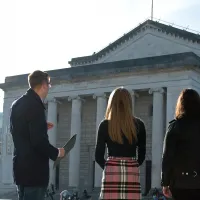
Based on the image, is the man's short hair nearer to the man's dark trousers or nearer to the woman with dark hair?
the man's dark trousers

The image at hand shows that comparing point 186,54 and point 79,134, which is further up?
point 186,54

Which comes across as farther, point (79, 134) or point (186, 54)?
point (79, 134)

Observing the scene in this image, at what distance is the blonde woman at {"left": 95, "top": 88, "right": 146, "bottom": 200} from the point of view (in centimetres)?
688

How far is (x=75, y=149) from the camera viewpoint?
41.3m

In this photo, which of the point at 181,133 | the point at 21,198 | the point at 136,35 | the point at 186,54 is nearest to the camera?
the point at 21,198

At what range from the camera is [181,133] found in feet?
23.5

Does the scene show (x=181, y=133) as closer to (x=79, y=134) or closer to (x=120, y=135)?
(x=120, y=135)

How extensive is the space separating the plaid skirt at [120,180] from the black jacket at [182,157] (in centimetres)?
46

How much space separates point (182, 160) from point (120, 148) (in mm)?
890

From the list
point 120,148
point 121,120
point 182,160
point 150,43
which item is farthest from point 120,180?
point 150,43

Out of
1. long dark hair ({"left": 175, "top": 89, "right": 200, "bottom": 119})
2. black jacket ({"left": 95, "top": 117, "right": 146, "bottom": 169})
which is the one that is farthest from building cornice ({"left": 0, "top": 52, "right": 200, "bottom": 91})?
black jacket ({"left": 95, "top": 117, "right": 146, "bottom": 169})

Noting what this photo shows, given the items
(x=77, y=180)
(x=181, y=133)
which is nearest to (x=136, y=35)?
(x=77, y=180)

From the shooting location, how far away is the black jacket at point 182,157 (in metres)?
7.00

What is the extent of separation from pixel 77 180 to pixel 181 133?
3399 centimetres
